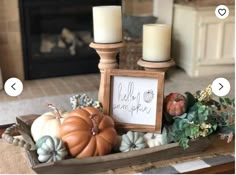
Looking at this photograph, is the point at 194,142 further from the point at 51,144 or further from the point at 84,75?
the point at 84,75

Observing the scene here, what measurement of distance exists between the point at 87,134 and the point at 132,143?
0.41ft

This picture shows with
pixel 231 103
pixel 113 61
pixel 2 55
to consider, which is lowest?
pixel 2 55

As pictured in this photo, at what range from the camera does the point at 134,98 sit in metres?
1.01

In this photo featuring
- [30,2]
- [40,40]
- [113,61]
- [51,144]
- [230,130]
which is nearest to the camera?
[51,144]

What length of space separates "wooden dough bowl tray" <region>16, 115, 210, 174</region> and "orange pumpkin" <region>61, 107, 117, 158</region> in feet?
0.11

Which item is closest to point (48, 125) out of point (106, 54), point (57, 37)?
point (106, 54)

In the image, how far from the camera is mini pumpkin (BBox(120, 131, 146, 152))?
907 mm

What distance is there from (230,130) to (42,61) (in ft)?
8.29

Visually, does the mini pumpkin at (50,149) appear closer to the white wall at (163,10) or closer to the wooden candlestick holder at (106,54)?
the wooden candlestick holder at (106,54)

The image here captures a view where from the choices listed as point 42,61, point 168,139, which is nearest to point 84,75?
point 42,61

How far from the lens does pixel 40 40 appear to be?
323 centimetres

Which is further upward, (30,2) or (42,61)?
(30,2)

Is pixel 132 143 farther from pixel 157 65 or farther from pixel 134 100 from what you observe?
pixel 157 65

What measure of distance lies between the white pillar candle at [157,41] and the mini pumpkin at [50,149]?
42 cm
